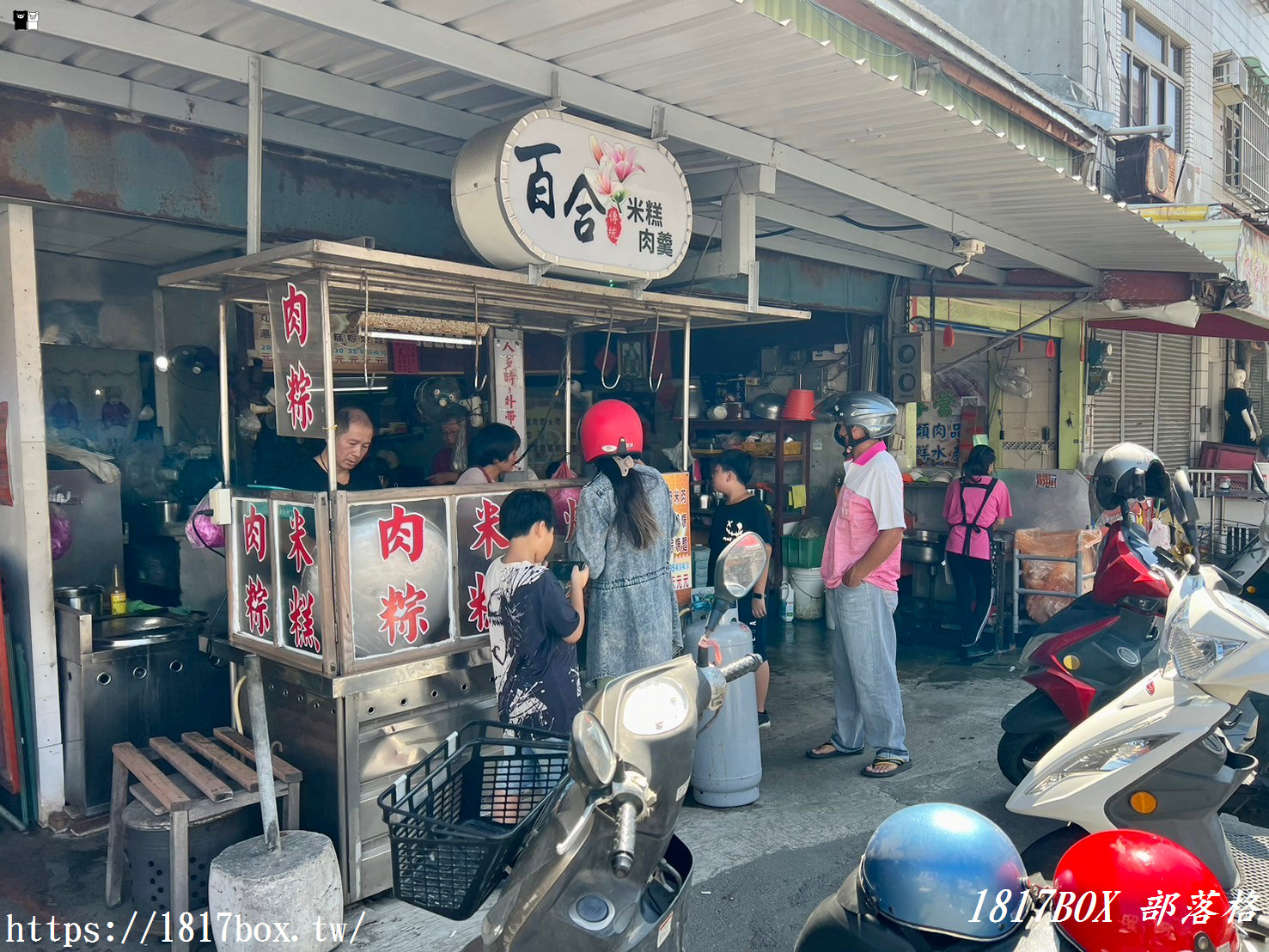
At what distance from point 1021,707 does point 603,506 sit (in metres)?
2.40

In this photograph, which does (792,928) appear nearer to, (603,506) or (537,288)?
(603,506)

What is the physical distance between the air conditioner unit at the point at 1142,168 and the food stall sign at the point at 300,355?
36.3 ft

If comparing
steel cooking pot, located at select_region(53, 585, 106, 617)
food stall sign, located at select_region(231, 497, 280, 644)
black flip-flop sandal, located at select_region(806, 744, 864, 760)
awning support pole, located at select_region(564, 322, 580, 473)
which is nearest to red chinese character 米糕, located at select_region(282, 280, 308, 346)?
food stall sign, located at select_region(231, 497, 280, 644)

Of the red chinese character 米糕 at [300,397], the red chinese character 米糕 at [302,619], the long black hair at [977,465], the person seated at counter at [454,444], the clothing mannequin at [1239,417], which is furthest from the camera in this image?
the clothing mannequin at [1239,417]

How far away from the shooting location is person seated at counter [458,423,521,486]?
497 centimetres

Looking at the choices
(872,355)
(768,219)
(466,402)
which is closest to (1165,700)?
(768,219)

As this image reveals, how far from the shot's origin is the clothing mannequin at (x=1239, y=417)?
15656 mm

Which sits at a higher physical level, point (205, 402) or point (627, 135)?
point (627, 135)

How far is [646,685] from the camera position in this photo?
74.7 inches

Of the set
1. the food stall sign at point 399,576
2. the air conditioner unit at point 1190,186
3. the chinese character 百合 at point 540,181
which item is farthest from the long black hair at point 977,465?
the air conditioner unit at point 1190,186

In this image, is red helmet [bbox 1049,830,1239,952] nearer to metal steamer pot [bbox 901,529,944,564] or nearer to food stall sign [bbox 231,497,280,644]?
food stall sign [bbox 231,497,280,644]

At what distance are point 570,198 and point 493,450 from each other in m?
1.51

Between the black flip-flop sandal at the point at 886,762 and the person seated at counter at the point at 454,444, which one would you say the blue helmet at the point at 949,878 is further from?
the person seated at counter at the point at 454,444

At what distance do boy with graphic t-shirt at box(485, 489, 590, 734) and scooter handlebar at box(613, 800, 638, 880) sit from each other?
1832 mm
